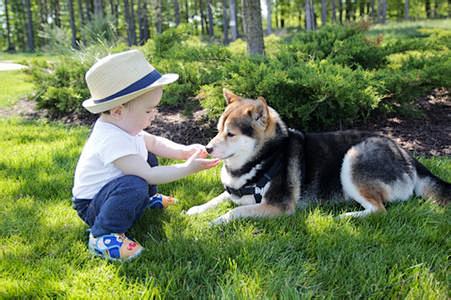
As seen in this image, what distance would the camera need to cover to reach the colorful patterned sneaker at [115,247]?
2.47 meters

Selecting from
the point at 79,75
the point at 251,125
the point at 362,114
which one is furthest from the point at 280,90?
the point at 79,75

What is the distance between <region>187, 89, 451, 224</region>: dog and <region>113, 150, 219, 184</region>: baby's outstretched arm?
258mm

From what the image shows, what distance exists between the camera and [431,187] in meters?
3.24

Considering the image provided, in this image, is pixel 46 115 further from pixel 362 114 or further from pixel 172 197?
pixel 362 114

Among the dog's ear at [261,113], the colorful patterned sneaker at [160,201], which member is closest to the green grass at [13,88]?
the colorful patterned sneaker at [160,201]

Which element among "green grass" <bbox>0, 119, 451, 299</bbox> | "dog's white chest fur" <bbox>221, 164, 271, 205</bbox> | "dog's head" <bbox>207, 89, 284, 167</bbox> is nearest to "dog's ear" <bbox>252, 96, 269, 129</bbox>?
"dog's head" <bbox>207, 89, 284, 167</bbox>

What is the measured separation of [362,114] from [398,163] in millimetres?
2064

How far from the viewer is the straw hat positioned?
260cm

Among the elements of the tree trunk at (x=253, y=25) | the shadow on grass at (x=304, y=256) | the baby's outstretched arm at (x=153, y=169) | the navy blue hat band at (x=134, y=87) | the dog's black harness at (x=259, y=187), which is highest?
the tree trunk at (x=253, y=25)

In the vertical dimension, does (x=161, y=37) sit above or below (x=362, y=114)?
above

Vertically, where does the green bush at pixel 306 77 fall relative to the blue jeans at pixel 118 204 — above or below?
above

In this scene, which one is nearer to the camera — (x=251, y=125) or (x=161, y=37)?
(x=251, y=125)

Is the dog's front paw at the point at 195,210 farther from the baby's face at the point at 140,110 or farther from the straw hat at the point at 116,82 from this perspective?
the straw hat at the point at 116,82

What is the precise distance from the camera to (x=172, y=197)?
138 inches
